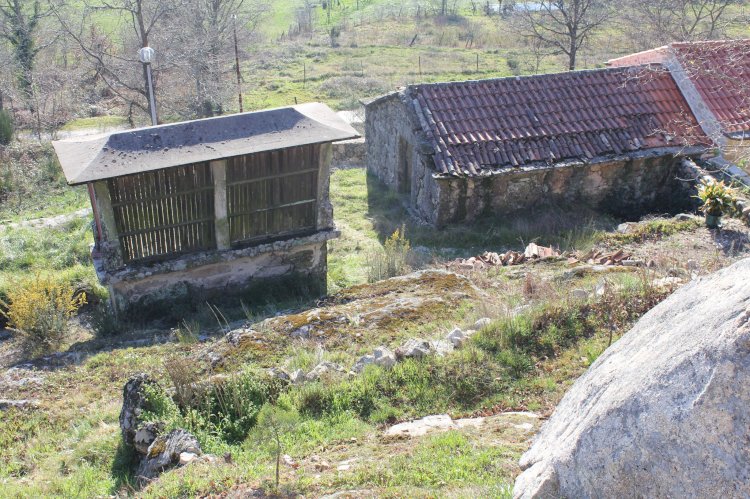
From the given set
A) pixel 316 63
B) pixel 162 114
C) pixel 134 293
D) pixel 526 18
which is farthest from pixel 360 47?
pixel 134 293

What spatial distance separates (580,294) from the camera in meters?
7.67

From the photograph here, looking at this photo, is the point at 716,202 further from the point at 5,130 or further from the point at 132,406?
the point at 5,130

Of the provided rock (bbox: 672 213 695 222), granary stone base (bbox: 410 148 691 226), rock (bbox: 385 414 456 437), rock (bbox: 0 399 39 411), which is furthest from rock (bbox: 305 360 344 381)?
rock (bbox: 672 213 695 222)

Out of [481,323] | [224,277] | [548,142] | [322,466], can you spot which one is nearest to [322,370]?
[322,466]

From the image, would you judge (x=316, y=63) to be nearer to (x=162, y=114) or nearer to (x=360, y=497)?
(x=162, y=114)

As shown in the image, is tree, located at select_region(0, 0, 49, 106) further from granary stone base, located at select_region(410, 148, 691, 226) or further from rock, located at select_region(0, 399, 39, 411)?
rock, located at select_region(0, 399, 39, 411)

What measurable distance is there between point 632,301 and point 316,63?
31.3 m

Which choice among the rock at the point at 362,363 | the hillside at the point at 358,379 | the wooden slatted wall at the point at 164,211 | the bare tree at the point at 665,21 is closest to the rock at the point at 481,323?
the hillside at the point at 358,379

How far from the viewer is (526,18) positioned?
26172 millimetres

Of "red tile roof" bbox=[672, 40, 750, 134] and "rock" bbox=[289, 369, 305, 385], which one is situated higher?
"red tile roof" bbox=[672, 40, 750, 134]

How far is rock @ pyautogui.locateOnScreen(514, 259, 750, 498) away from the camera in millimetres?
2996

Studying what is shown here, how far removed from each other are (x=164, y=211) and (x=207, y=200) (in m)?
0.67

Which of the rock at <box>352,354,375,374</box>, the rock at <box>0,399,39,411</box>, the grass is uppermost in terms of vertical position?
the rock at <box>352,354,375,374</box>

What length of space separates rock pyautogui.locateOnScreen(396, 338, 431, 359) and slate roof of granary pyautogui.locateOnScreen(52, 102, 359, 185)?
4.24 m
